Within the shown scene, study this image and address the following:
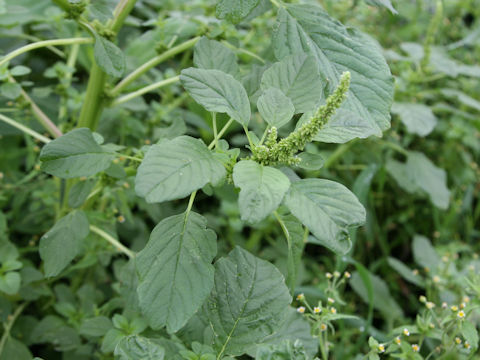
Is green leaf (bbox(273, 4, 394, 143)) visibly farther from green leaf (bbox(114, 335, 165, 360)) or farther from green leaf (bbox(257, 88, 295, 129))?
green leaf (bbox(114, 335, 165, 360))

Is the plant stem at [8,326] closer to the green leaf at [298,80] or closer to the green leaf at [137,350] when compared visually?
the green leaf at [137,350]

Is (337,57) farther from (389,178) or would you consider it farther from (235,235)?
(389,178)

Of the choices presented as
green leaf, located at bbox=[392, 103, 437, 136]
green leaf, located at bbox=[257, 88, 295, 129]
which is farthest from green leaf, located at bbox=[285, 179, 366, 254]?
green leaf, located at bbox=[392, 103, 437, 136]

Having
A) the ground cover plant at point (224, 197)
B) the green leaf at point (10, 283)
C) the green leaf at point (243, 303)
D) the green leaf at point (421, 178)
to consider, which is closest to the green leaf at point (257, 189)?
the ground cover plant at point (224, 197)

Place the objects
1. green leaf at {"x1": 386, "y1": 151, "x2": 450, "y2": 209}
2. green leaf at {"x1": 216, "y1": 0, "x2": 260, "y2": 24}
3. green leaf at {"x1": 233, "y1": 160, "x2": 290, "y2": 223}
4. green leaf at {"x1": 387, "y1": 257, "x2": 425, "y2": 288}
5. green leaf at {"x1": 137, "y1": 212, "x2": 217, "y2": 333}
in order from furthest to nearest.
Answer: green leaf at {"x1": 386, "y1": 151, "x2": 450, "y2": 209} < green leaf at {"x1": 387, "y1": 257, "x2": 425, "y2": 288} < green leaf at {"x1": 216, "y1": 0, "x2": 260, "y2": 24} < green leaf at {"x1": 137, "y1": 212, "x2": 217, "y2": 333} < green leaf at {"x1": 233, "y1": 160, "x2": 290, "y2": 223}

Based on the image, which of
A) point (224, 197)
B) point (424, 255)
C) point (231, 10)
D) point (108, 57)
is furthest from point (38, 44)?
point (424, 255)

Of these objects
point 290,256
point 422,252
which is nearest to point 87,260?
point 290,256
